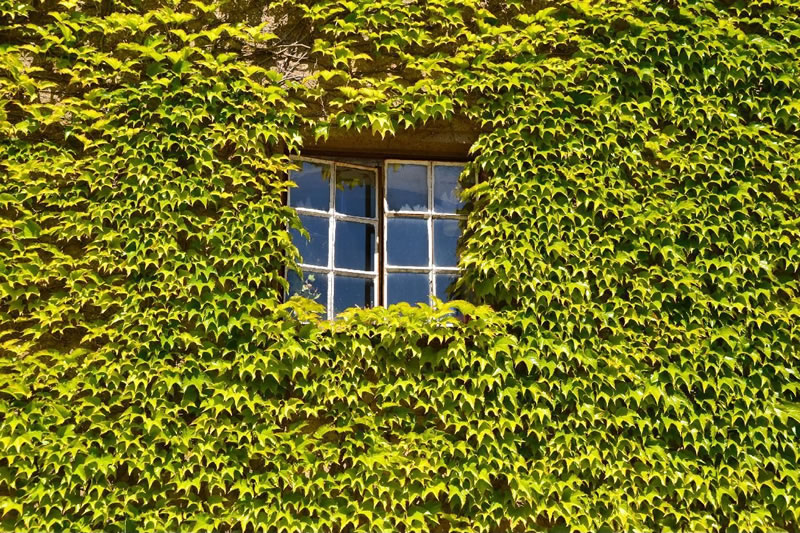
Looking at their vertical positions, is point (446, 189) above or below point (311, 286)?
above

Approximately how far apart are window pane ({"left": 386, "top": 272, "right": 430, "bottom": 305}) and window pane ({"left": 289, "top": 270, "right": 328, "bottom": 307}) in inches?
17.8

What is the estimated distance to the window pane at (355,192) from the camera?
5.09 m

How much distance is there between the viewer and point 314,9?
4.94 m

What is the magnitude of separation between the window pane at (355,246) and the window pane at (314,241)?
0.09 meters

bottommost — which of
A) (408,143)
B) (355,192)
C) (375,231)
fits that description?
(375,231)

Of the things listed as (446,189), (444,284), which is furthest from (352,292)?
(446,189)

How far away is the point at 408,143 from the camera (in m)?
5.05

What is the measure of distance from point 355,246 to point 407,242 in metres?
0.38

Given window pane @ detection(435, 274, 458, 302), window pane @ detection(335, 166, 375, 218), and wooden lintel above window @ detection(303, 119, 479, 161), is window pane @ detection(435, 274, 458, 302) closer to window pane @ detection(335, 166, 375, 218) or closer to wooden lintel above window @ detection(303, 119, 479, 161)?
window pane @ detection(335, 166, 375, 218)

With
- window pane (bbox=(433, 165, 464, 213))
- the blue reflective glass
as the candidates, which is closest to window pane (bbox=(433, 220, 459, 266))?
the blue reflective glass

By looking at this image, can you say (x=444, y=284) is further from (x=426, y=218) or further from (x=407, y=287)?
(x=426, y=218)

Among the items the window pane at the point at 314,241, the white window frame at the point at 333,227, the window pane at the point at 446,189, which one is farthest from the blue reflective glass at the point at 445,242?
the window pane at the point at 314,241

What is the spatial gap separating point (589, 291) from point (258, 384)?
7.36 feet

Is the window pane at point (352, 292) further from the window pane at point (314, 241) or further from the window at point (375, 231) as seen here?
the window pane at point (314, 241)
